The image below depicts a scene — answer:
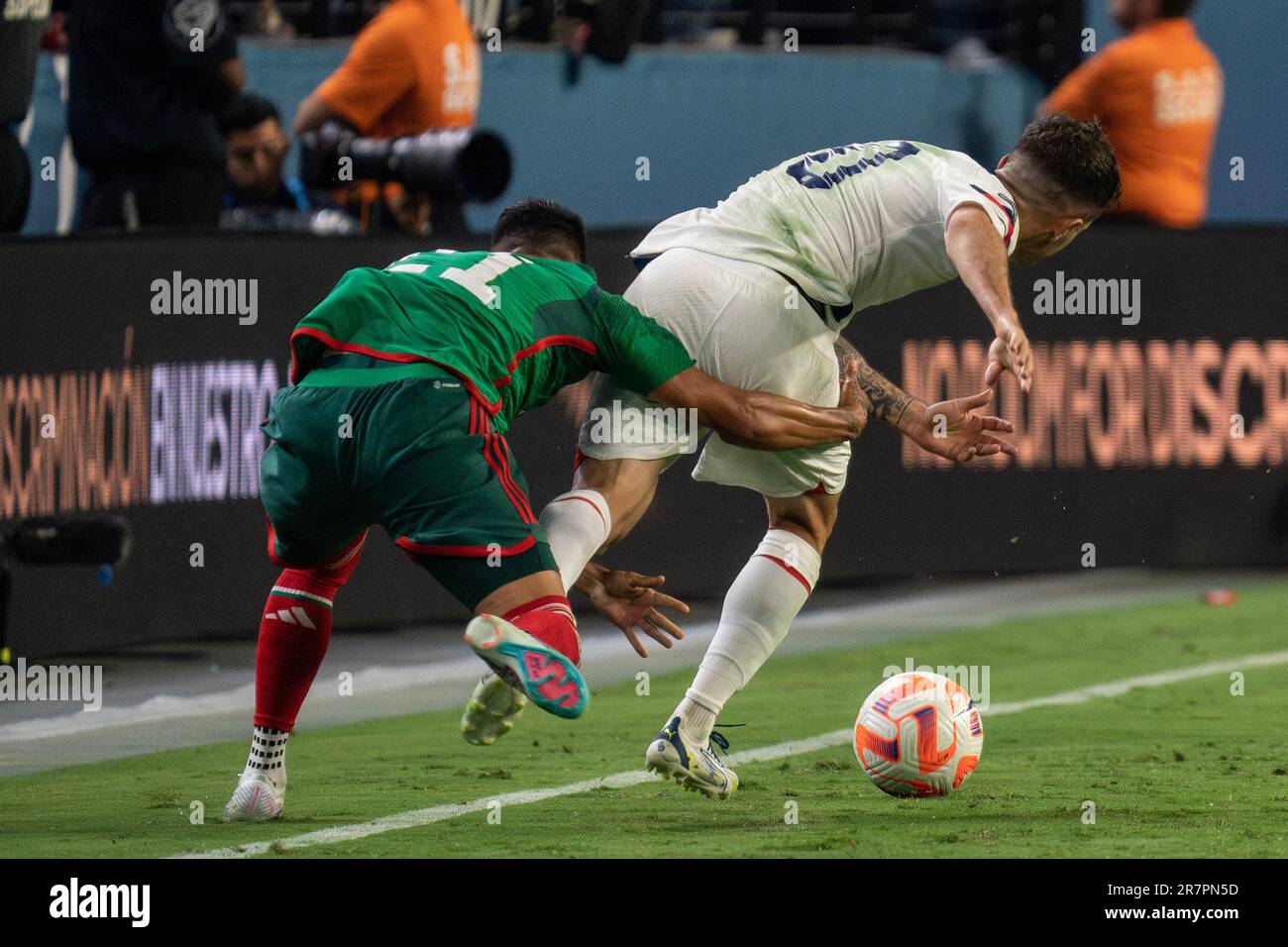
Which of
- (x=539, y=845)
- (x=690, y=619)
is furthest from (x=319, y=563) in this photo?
(x=690, y=619)

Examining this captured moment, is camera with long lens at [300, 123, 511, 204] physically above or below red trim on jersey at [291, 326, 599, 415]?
above

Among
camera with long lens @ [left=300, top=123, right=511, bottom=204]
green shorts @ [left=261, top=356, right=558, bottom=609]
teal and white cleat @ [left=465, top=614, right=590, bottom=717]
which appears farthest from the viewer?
camera with long lens @ [left=300, top=123, right=511, bottom=204]

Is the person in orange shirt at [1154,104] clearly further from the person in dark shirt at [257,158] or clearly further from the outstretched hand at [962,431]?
the outstretched hand at [962,431]

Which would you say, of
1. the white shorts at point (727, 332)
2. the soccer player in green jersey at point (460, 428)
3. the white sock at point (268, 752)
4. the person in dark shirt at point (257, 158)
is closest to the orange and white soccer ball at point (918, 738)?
the white shorts at point (727, 332)

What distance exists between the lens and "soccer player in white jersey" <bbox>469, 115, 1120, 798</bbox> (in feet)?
18.6

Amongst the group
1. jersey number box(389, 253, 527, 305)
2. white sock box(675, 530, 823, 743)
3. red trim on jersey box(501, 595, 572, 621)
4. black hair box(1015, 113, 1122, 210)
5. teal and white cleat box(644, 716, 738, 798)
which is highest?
black hair box(1015, 113, 1122, 210)

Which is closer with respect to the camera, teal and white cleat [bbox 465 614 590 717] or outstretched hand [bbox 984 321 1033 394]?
teal and white cleat [bbox 465 614 590 717]

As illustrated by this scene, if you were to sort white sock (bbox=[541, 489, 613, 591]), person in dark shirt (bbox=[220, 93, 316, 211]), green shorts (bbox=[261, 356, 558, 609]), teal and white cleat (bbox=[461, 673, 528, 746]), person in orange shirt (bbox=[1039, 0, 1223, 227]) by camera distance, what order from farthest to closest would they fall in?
1. person in orange shirt (bbox=[1039, 0, 1223, 227])
2. person in dark shirt (bbox=[220, 93, 316, 211])
3. white sock (bbox=[541, 489, 613, 591])
4. teal and white cleat (bbox=[461, 673, 528, 746])
5. green shorts (bbox=[261, 356, 558, 609])

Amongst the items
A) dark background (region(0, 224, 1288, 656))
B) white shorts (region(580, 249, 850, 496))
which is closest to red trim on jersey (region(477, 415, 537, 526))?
white shorts (region(580, 249, 850, 496))

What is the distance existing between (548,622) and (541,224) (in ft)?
4.15

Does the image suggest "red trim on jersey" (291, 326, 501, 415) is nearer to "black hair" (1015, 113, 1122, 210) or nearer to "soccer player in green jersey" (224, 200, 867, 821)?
"soccer player in green jersey" (224, 200, 867, 821)

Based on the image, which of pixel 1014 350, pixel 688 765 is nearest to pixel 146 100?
pixel 688 765

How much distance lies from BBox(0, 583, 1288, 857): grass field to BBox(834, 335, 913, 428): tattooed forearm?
99 cm

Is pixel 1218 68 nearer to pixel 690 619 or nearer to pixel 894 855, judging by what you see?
pixel 690 619
